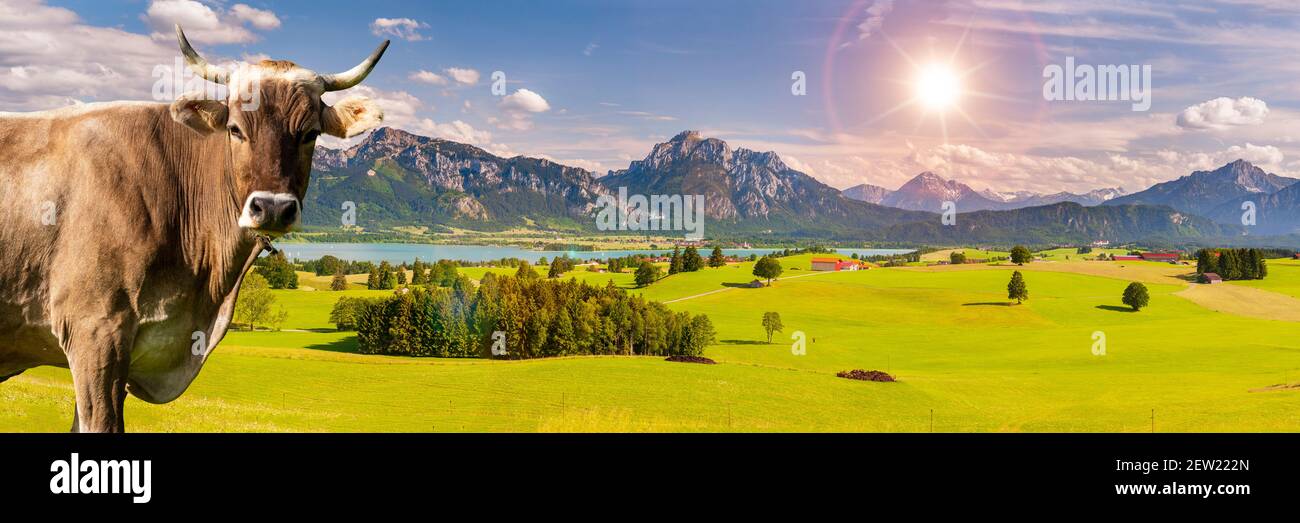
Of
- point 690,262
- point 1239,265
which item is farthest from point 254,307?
point 1239,265

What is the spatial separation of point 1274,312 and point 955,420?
3297 inches

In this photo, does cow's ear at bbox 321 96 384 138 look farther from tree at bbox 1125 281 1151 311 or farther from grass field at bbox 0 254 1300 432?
tree at bbox 1125 281 1151 311

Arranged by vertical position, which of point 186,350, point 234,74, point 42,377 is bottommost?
point 42,377

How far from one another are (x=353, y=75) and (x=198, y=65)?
951 millimetres

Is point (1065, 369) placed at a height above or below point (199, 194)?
below

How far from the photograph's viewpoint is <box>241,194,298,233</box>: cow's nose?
434 centimetres

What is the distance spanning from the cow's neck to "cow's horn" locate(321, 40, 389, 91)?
94 cm

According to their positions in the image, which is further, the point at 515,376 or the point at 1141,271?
the point at 1141,271

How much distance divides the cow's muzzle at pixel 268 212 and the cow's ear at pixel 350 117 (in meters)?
0.84

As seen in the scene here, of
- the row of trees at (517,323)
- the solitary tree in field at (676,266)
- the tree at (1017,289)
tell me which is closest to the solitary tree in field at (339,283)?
the row of trees at (517,323)

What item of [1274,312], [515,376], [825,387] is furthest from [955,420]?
[1274,312]
